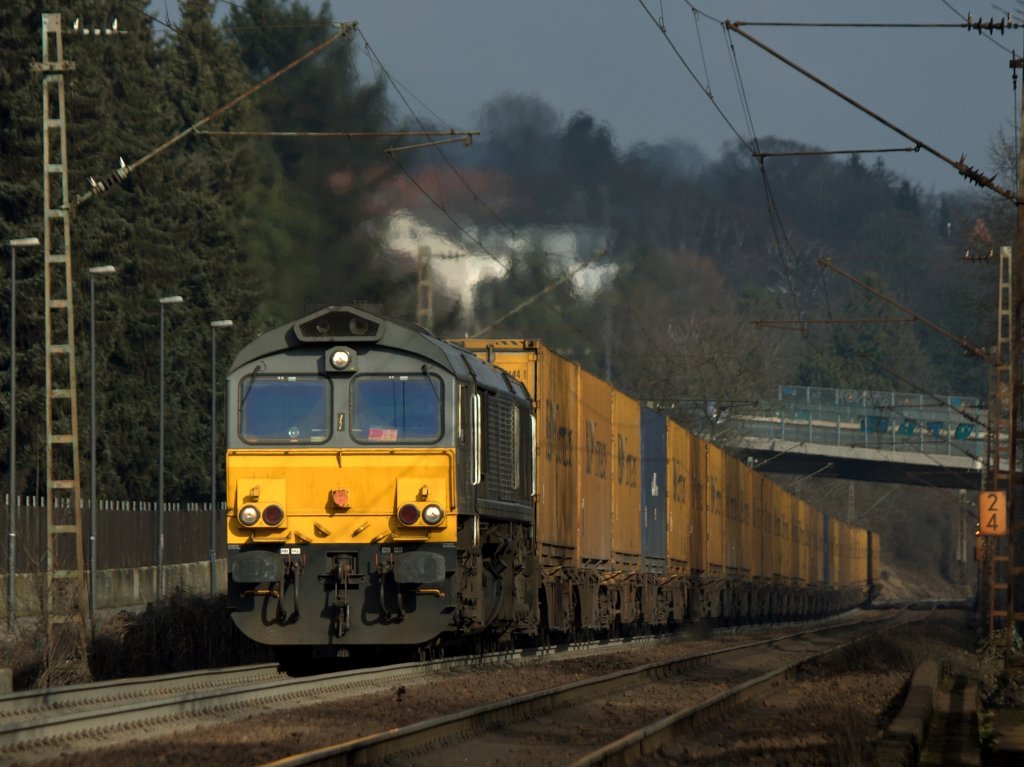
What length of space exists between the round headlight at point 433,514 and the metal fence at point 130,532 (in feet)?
66.0

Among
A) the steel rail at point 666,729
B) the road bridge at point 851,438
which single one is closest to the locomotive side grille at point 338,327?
the steel rail at point 666,729

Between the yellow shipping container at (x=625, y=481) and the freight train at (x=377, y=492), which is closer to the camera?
the freight train at (x=377, y=492)

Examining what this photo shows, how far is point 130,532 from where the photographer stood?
44.5 metres

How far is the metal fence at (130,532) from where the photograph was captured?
123 feet

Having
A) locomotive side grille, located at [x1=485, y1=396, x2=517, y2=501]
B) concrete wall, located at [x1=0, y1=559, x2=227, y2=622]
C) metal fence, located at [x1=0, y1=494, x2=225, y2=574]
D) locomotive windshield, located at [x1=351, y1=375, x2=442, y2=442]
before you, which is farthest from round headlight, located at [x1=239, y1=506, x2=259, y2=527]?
metal fence, located at [x1=0, y1=494, x2=225, y2=574]

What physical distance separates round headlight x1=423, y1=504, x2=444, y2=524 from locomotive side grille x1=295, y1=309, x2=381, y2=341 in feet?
6.35

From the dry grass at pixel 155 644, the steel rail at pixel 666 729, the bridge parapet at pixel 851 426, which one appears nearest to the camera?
the steel rail at pixel 666 729

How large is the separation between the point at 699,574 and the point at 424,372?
20.1 metres

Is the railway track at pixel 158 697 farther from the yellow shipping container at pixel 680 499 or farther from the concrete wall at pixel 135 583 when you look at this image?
the concrete wall at pixel 135 583

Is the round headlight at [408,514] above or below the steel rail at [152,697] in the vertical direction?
above

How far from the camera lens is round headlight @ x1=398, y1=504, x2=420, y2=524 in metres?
18.2

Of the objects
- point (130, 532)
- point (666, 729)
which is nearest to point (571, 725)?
point (666, 729)

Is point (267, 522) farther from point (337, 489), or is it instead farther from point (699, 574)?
point (699, 574)

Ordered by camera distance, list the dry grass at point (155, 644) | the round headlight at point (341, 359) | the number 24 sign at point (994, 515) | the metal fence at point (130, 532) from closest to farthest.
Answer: the round headlight at point (341, 359), the dry grass at point (155, 644), the number 24 sign at point (994, 515), the metal fence at point (130, 532)
